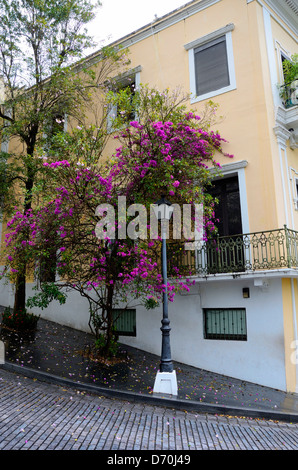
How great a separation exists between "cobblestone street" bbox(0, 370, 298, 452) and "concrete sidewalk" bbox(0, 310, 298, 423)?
0.62 ft

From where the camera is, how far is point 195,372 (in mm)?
9266

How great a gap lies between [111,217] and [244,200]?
379 cm

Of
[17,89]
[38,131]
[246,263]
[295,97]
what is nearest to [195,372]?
[246,263]

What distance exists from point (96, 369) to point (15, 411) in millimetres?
2971

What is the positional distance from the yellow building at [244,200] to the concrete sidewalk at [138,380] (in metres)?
0.63

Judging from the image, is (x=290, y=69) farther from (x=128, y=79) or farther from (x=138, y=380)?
(x=138, y=380)

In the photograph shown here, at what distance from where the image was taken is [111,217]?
8242 millimetres

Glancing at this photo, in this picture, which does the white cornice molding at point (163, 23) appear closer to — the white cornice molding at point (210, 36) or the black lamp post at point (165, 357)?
the white cornice molding at point (210, 36)

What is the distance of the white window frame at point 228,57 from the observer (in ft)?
34.4

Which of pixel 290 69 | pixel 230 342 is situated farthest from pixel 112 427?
pixel 290 69

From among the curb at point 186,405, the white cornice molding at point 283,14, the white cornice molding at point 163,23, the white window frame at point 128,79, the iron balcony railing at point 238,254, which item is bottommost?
the curb at point 186,405

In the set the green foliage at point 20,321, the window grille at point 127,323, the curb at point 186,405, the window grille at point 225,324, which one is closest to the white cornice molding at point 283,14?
the window grille at point 225,324

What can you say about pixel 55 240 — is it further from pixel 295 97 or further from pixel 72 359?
pixel 295 97

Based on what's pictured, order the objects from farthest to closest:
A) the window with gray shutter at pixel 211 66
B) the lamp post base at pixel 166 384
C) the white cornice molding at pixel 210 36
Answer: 1. the window with gray shutter at pixel 211 66
2. the white cornice molding at pixel 210 36
3. the lamp post base at pixel 166 384
